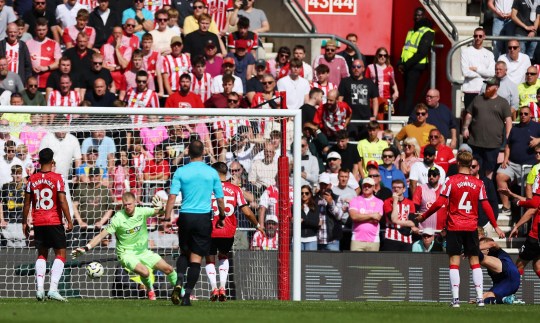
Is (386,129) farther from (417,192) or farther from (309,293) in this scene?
(309,293)

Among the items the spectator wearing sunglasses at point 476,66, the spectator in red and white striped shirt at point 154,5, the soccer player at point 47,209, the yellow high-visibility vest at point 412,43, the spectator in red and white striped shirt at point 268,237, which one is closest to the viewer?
the soccer player at point 47,209

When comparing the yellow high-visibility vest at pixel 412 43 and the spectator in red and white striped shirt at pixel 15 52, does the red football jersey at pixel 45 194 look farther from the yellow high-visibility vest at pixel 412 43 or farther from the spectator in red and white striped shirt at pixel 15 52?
the yellow high-visibility vest at pixel 412 43

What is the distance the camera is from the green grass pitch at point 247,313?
12531mm

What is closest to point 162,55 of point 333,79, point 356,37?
point 333,79

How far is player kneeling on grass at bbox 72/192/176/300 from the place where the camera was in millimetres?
17328

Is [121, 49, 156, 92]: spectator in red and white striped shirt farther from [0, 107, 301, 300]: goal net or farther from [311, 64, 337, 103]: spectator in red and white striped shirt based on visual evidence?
[311, 64, 337, 103]: spectator in red and white striped shirt

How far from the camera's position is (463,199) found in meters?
15.9

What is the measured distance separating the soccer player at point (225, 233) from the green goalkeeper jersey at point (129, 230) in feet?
3.28

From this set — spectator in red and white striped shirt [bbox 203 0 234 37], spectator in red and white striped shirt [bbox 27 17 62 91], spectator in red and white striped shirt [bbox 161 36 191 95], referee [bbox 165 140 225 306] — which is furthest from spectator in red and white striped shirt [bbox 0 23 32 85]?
referee [bbox 165 140 225 306]

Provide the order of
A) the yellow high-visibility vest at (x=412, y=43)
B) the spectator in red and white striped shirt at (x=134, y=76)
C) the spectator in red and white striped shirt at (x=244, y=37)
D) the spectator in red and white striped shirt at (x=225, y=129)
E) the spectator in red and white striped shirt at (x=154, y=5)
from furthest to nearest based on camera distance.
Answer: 1. the yellow high-visibility vest at (x=412, y=43)
2. the spectator in red and white striped shirt at (x=154, y=5)
3. the spectator in red and white striped shirt at (x=244, y=37)
4. the spectator in red and white striped shirt at (x=134, y=76)
5. the spectator in red and white striped shirt at (x=225, y=129)

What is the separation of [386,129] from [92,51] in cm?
534

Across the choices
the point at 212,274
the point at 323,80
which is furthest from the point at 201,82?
the point at 212,274

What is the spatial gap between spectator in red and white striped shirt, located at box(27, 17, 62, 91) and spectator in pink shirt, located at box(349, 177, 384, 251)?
5579 millimetres

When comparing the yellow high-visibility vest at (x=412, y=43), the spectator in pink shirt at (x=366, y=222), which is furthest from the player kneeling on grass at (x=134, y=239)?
the yellow high-visibility vest at (x=412, y=43)
